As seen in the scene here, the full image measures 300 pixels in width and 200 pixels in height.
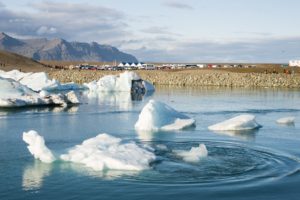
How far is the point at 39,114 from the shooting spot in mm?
30359

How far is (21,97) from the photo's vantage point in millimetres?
35062

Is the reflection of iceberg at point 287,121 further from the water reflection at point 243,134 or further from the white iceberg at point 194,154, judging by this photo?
the white iceberg at point 194,154

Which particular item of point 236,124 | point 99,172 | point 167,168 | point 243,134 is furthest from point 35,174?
point 236,124

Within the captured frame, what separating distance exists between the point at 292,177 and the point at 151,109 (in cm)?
980

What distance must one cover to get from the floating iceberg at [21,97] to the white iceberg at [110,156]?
18.1 meters

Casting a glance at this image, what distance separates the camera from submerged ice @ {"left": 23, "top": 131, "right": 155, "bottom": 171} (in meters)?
14.8

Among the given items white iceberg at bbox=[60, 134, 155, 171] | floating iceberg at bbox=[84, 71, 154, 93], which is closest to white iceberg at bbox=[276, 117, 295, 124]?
white iceberg at bbox=[60, 134, 155, 171]

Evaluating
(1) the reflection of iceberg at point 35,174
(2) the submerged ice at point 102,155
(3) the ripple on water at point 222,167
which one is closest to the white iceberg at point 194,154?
(3) the ripple on water at point 222,167

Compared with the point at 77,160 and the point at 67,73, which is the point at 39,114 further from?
the point at 67,73

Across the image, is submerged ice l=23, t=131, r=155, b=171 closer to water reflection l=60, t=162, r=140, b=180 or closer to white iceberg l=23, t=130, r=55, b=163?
white iceberg l=23, t=130, r=55, b=163

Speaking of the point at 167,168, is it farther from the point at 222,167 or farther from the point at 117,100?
the point at 117,100

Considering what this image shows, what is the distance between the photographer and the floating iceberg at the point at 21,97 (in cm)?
3388

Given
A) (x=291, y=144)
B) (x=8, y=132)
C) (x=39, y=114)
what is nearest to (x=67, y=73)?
(x=39, y=114)

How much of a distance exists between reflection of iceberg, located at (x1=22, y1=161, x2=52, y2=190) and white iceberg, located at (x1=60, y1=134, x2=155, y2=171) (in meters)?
0.80
